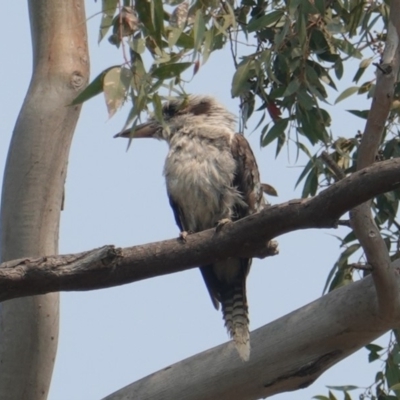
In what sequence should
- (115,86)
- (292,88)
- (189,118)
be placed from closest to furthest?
(115,86) < (292,88) < (189,118)

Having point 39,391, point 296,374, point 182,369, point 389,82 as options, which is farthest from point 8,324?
point 389,82

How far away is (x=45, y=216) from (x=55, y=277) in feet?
1.79

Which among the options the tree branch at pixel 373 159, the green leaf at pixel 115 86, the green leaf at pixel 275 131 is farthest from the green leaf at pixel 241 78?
the green leaf at pixel 115 86

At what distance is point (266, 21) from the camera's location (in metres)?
3.23

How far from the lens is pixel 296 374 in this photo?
9.40 feet

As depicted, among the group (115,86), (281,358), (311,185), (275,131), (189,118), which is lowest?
(281,358)

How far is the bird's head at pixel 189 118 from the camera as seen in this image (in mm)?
3744

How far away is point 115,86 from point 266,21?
1005mm

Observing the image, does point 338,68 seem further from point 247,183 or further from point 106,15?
point 106,15

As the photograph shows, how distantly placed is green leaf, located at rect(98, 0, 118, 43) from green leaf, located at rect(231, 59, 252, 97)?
72 centimetres

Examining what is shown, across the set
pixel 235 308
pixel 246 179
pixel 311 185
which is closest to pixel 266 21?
pixel 246 179

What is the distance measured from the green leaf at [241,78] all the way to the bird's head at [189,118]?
428 mm

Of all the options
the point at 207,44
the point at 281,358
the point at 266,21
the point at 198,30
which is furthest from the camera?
the point at 266,21

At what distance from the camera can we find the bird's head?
374 cm
